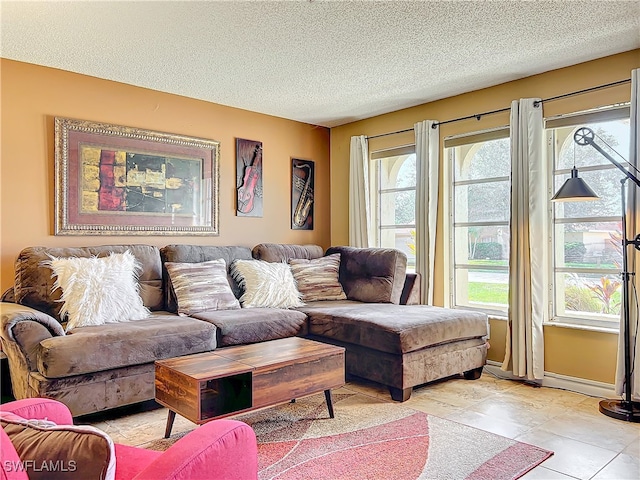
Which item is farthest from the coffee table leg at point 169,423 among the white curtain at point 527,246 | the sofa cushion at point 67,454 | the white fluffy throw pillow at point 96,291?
the white curtain at point 527,246

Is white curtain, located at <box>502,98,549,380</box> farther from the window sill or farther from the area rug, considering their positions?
the area rug

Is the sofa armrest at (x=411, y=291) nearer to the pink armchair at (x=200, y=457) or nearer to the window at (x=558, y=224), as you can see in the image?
the window at (x=558, y=224)

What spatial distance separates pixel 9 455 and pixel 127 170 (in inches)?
137

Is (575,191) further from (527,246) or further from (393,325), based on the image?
(393,325)

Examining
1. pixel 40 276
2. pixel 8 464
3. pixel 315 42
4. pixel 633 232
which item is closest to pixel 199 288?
pixel 40 276

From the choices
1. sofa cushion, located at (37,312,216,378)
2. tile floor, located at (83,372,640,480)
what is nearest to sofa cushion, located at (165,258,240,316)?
sofa cushion, located at (37,312,216,378)

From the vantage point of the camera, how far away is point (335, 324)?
3600 millimetres

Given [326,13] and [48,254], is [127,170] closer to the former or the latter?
[48,254]

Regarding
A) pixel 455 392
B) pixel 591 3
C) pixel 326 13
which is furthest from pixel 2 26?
pixel 455 392

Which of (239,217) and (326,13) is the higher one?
(326,13)

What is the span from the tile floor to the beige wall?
257mm

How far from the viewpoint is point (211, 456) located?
108 centimetres

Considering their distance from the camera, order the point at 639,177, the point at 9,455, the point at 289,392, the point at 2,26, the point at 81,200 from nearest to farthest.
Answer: the point at 9,455, the point at 289,392, the point at 2,26, the point at 639,177, the point at 81,200

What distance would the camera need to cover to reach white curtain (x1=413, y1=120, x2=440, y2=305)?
14.3ft
